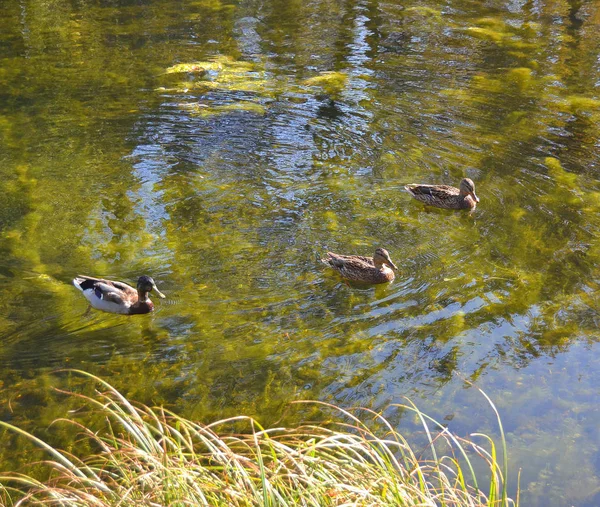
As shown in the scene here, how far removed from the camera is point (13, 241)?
20.9 ft

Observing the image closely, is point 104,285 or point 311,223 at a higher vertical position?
point 104,285

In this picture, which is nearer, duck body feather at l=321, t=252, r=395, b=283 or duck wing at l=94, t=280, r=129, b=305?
duck wing at l=94, t=280, r=129, b=305

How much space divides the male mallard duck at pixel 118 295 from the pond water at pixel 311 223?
0.35 ft

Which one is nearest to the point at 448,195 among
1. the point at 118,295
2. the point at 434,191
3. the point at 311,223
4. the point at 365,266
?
the point at 434,191

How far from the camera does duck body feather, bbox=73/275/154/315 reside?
5.38 metres

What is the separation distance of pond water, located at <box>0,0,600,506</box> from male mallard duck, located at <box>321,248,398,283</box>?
4.2 inches

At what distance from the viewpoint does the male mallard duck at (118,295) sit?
17.6ft

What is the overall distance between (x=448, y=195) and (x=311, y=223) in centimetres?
140

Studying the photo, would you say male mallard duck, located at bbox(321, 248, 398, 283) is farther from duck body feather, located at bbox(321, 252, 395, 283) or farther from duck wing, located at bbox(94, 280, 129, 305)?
duck wing, located at bbox(94, 280, 129, 305)

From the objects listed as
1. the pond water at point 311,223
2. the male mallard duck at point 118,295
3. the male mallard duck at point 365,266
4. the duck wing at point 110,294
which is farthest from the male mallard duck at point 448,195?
the duck wing at point 110,294

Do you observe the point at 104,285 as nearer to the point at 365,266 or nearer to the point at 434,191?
the point at 365,266

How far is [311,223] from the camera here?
6723 millimetres

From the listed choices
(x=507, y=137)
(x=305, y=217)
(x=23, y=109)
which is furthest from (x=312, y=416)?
(x=23, y=109)

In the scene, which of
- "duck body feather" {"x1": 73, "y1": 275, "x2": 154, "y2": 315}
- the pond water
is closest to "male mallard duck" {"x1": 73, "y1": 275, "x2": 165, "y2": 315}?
"duck body feather" {"x1": 73, "y1": 275, "x2": 154, "y2": 315}
